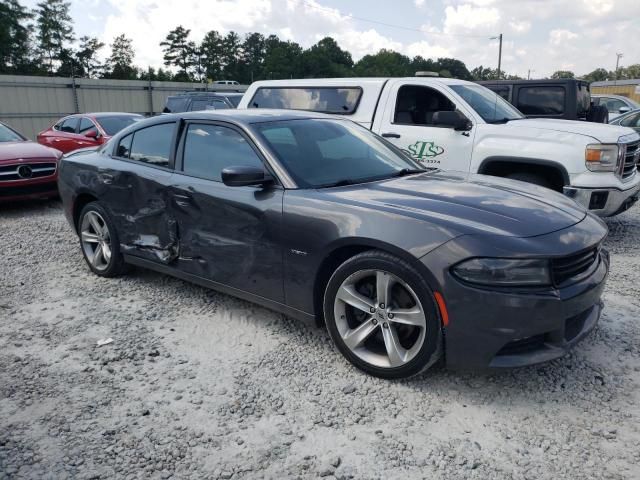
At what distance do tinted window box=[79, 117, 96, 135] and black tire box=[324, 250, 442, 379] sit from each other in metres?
9.46

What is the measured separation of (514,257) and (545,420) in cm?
88

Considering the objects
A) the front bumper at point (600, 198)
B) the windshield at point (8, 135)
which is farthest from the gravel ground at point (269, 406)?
the windshield at point (8, 135)

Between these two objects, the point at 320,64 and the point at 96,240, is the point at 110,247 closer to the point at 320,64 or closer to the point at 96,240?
the point at 96,240

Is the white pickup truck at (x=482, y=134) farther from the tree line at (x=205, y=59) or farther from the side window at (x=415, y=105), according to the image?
the tree line at (x=205, y=59)

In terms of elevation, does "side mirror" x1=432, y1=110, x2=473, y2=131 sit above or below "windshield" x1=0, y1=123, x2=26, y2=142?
above

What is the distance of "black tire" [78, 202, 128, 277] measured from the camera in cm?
471

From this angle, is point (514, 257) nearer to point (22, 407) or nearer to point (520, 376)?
point (520, 376)

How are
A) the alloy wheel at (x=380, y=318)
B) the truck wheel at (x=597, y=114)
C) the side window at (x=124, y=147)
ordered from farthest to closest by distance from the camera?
the truck wheel at (x=597, y=114) → the side window at (x=124, y=147) → the alloy wheel at (x=380, y=318)

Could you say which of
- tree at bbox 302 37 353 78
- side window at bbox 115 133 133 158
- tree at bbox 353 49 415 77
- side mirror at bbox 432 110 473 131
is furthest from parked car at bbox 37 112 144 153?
tree at bbox 353 49 415 77

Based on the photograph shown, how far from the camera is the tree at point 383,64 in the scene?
97250mm

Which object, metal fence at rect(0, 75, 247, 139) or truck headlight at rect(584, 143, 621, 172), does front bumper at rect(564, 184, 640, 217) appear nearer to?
truck headlight at rect(584, 143, 621, 172)

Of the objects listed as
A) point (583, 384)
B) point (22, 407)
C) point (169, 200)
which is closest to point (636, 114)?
point (583, 384)

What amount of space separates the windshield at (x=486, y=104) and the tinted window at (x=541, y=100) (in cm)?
256

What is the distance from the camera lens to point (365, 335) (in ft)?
10.2
